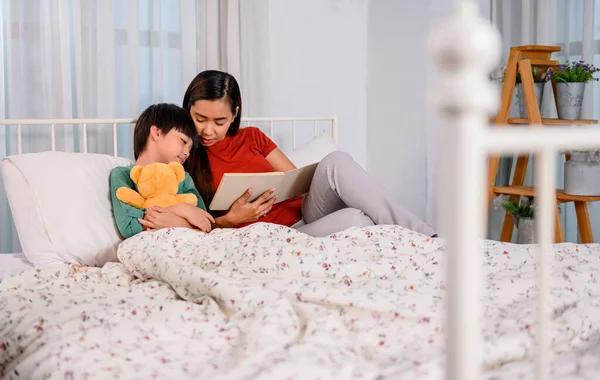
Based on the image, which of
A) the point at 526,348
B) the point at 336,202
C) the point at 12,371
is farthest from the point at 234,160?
the point at 526,348

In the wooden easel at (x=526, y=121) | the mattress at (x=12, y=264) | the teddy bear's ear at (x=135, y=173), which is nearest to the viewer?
the mattress at (x=12, y=264)

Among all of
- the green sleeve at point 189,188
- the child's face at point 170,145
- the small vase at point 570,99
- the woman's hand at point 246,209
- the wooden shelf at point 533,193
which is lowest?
the wooden shelf at point 533,193

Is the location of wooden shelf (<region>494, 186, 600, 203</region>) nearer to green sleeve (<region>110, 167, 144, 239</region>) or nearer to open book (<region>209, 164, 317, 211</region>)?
open book (<region>209, 164, 317, 211</region>)

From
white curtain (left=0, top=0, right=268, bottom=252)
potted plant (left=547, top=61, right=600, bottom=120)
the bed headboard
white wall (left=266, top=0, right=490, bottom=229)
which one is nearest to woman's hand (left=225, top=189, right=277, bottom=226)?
the bed headboard

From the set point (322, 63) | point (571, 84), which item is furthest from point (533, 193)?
point (322, 63)

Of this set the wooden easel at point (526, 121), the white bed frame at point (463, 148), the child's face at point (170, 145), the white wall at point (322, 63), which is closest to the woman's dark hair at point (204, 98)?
the child's face at point (170, 145)

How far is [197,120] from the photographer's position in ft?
6.26

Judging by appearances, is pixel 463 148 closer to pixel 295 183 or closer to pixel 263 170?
pixel 295 183

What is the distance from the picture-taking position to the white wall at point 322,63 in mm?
2699

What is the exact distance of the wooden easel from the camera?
7.58 feet

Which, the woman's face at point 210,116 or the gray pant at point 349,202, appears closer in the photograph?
the gray pant at point 349,202

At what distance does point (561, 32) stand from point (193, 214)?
167 cm

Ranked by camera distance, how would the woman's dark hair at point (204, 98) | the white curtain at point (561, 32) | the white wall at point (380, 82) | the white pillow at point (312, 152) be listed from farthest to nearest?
1. the white wall at point (380, 82)
2. the white curtain at point (561, 32)
3. the white pillow at point (312, 152)
4. the woman's dark hair at point (204, 98)

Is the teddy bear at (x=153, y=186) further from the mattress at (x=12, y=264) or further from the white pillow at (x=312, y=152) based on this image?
the white pillow at (x=312, y=152)
